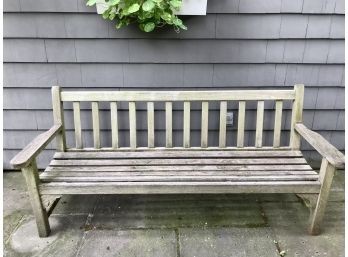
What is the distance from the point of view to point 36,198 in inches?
72.4

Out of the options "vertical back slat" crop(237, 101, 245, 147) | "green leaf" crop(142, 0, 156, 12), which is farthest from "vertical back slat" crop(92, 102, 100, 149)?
"vertical back slat" crop(237, 101, 245, 147)

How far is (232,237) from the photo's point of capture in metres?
1.97

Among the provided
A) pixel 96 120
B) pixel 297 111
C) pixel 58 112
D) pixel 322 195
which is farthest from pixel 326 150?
pixel 58 112

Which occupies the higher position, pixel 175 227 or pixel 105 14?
pixel 105 14

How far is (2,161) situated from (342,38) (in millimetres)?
→ 2868

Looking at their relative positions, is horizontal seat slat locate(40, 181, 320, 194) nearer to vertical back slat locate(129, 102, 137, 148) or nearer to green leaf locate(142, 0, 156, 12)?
vertical back slat locate(129, 102, 137, 148)

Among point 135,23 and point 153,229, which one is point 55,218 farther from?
point 135,23

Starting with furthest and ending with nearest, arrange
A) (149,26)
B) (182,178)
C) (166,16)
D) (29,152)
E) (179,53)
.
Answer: (179,53)
(149,26)
(166,16)
(182,178)
(29,152)

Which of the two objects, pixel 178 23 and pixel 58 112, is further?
pixel 58 112

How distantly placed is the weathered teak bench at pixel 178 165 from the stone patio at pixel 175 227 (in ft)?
0.45

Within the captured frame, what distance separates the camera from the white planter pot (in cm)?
209

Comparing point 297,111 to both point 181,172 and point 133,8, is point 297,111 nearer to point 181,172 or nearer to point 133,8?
point 181,172

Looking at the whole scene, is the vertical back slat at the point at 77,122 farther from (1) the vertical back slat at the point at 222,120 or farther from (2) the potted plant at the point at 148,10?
(1) the vertical back slat at the point at 222,120

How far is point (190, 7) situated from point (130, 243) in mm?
1560
